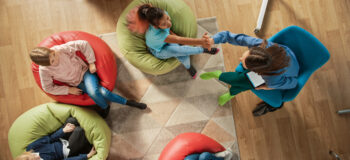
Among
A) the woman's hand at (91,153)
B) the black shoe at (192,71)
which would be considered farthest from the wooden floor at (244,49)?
the woman's hand at (91,153)

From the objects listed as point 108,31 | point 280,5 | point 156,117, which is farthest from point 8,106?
point 280,5

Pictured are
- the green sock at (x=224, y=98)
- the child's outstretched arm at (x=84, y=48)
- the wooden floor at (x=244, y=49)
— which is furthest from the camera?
the wooden floor at (x=244, y=49)

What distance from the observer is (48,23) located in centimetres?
265

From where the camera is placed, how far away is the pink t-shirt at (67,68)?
1970 mm

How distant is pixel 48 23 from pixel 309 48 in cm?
Answer: 266

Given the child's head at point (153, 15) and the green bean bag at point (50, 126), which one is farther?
the green bean bag at point (50, 126)

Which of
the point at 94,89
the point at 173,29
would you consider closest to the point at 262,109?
the point at 173,29

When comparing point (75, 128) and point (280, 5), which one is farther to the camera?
point (280, 5)

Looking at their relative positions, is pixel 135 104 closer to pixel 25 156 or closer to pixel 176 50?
pixel 176 50

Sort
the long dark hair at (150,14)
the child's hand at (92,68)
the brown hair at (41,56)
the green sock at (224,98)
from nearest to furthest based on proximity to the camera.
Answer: the long dark hair at (150,14) → the brown hair at (41,56) → the child's hand at (92,68) → the green sock at (224,98)

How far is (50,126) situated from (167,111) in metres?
1.16

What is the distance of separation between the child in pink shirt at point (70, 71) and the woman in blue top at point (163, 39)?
0.60 meters

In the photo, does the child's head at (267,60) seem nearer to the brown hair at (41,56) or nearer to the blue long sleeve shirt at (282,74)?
the blue long sleeve shirt at (282,74)

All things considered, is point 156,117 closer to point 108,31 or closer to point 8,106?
point 108,31
